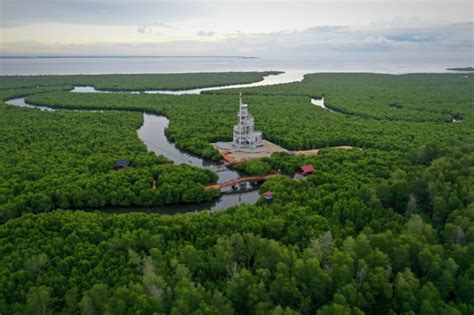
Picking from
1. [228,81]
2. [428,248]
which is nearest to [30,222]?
[428,248]

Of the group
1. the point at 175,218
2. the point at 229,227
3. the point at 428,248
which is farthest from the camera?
the point at 175,218

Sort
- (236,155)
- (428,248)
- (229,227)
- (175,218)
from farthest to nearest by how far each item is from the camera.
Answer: (236,155), (175,218), (229,227), (428,248)

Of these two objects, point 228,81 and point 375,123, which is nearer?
point 375,123

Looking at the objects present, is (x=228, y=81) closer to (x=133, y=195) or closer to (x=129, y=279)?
(x=133, y=195)

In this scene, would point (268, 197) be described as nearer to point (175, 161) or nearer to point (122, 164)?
point (122, 164)

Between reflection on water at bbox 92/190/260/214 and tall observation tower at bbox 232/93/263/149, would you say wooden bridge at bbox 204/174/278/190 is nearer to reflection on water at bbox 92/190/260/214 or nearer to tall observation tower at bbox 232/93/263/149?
reflection on water at bbox 92/190/260/214

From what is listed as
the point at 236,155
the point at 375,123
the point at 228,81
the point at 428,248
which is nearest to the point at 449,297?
the point at 428,248

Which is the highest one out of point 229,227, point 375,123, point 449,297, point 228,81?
point 228,81

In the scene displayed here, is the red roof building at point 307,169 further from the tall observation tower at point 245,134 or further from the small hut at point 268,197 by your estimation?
the tall observation tower at point 245,134

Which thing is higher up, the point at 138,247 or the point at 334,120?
the point at 334,120
